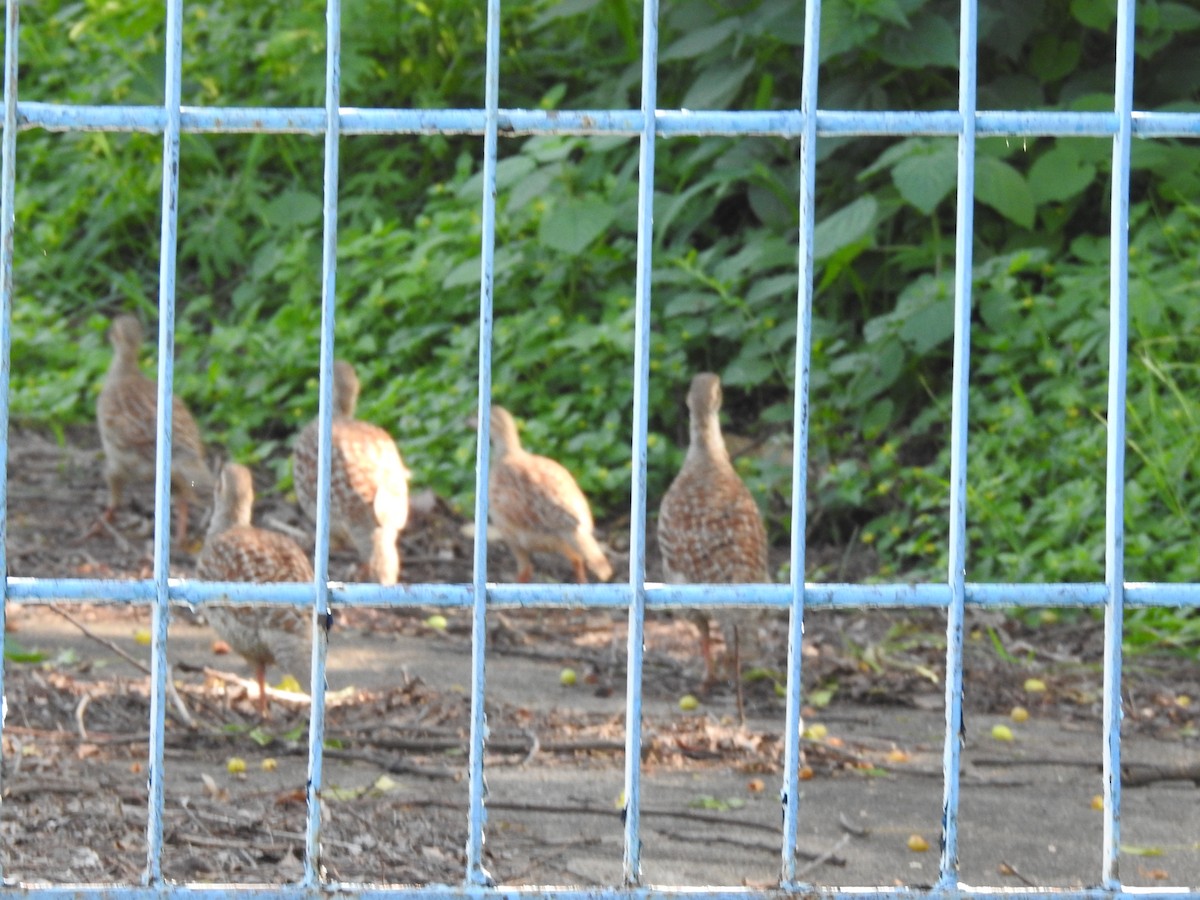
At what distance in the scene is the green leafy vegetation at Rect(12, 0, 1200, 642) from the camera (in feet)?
26.6

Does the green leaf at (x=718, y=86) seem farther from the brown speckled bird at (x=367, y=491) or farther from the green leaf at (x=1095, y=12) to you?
the brown speckled bird at (x=367, y=491)

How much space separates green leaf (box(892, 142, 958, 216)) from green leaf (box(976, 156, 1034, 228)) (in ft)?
0.81

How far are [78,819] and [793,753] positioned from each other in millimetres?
2024

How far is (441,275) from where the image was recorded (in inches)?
410

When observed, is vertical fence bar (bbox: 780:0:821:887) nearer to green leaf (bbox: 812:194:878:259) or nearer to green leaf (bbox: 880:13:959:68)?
green leaf (bbox: 812:194:878:259)

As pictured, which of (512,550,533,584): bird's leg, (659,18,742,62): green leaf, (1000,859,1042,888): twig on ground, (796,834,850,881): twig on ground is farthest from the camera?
(659,18,742,62): green leaf

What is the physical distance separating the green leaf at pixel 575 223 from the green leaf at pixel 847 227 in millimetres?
1352

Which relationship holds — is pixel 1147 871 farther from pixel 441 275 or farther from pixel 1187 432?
pixel 441 275

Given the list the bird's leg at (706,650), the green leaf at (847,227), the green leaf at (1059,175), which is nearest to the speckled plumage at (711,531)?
the bird's leg at (706,650)

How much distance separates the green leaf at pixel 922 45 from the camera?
8.77 meters

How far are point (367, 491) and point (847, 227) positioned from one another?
8.32ft

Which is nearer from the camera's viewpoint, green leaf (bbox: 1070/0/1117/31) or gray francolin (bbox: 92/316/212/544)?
green leaf (bbox: 1070/0/1117/31)

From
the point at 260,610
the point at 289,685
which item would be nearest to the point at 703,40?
the point at 289,685

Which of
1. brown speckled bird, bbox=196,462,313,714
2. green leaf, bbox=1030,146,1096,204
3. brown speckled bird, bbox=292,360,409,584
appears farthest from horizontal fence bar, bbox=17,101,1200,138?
green leaf, bbox=1030,146,1096,204
